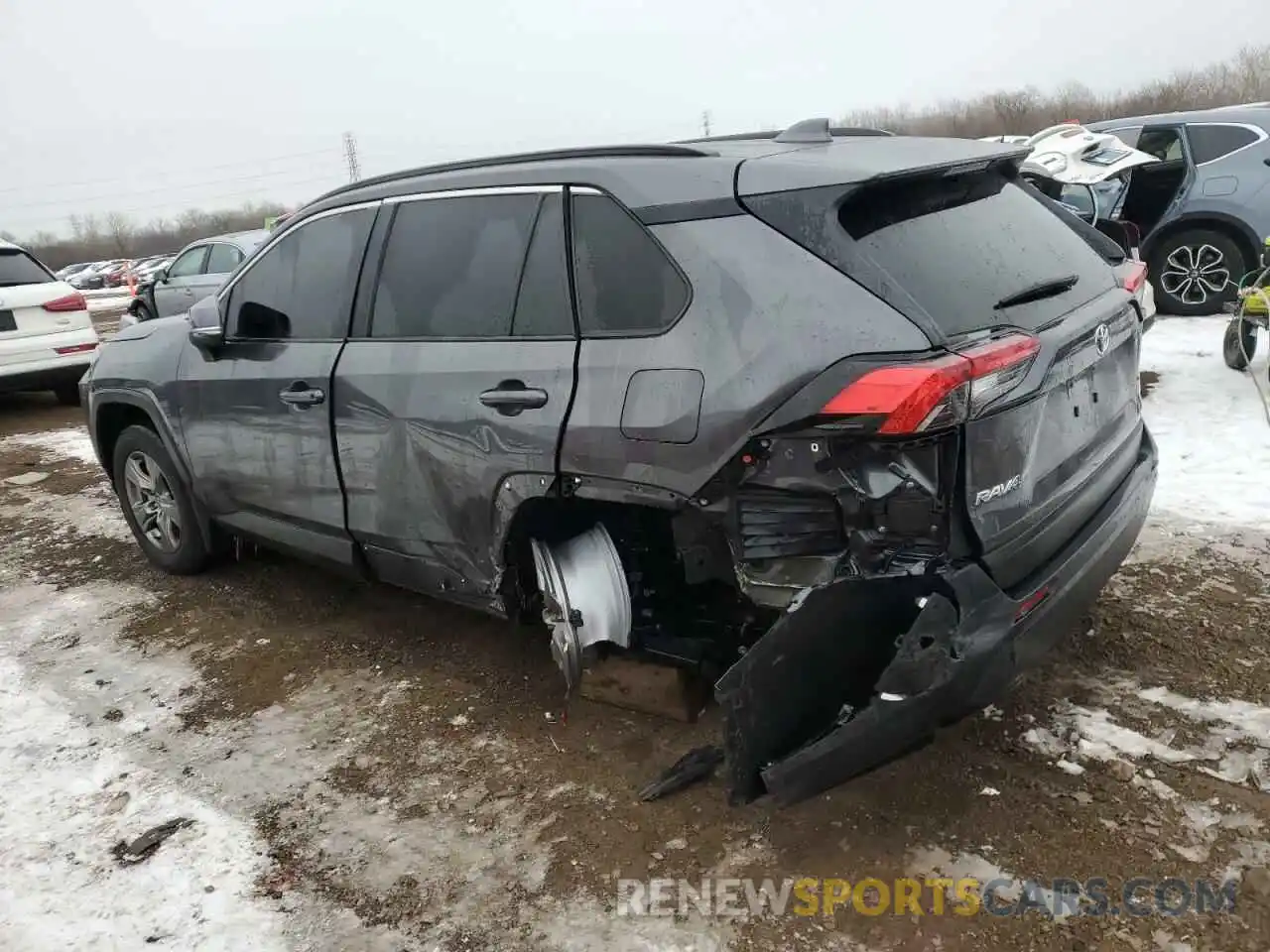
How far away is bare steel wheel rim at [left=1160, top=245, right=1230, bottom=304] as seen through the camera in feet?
27.2

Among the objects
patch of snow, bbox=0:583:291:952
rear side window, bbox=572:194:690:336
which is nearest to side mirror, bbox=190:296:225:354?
patch of snow, bbox=0:583:291:952

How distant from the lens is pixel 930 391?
6.97 ft

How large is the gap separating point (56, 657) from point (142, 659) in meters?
0.44

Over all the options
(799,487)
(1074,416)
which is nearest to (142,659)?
(799,487)

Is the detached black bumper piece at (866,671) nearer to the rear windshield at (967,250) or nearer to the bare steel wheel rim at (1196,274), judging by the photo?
the rear windshield at (967,250)

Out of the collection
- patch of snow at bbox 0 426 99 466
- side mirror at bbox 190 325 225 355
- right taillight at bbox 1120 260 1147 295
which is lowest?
patch of snow at bbox 0 426 99 466

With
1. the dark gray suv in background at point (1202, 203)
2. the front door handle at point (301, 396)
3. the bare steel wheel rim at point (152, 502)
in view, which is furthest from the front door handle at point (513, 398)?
the dark gray suv in background at point (1202, 203)

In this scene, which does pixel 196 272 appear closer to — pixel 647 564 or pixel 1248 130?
pixel 647 564

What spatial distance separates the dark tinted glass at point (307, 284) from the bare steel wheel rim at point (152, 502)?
1.24m

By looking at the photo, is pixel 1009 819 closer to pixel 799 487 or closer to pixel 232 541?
pixel 799 487

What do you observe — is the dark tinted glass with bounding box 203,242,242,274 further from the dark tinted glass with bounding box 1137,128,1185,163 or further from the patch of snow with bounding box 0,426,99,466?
the dark tinted glass with bounding box 1137,128,1185,163

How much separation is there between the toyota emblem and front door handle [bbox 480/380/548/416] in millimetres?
1599

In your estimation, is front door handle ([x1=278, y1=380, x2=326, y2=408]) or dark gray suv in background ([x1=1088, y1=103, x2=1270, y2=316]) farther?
dark gray suv in background ([x1=1088, y1=103, x2=1270, y2=316])

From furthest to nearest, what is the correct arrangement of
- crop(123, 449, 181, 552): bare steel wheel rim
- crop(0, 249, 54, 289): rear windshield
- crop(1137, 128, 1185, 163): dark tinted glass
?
crop(0, 249, 54, 289): rear windshield → crop(1137, 128, 1185, 163): dark tinted glass → crop(123, 449, 181, 552): bare steel wheel rim
